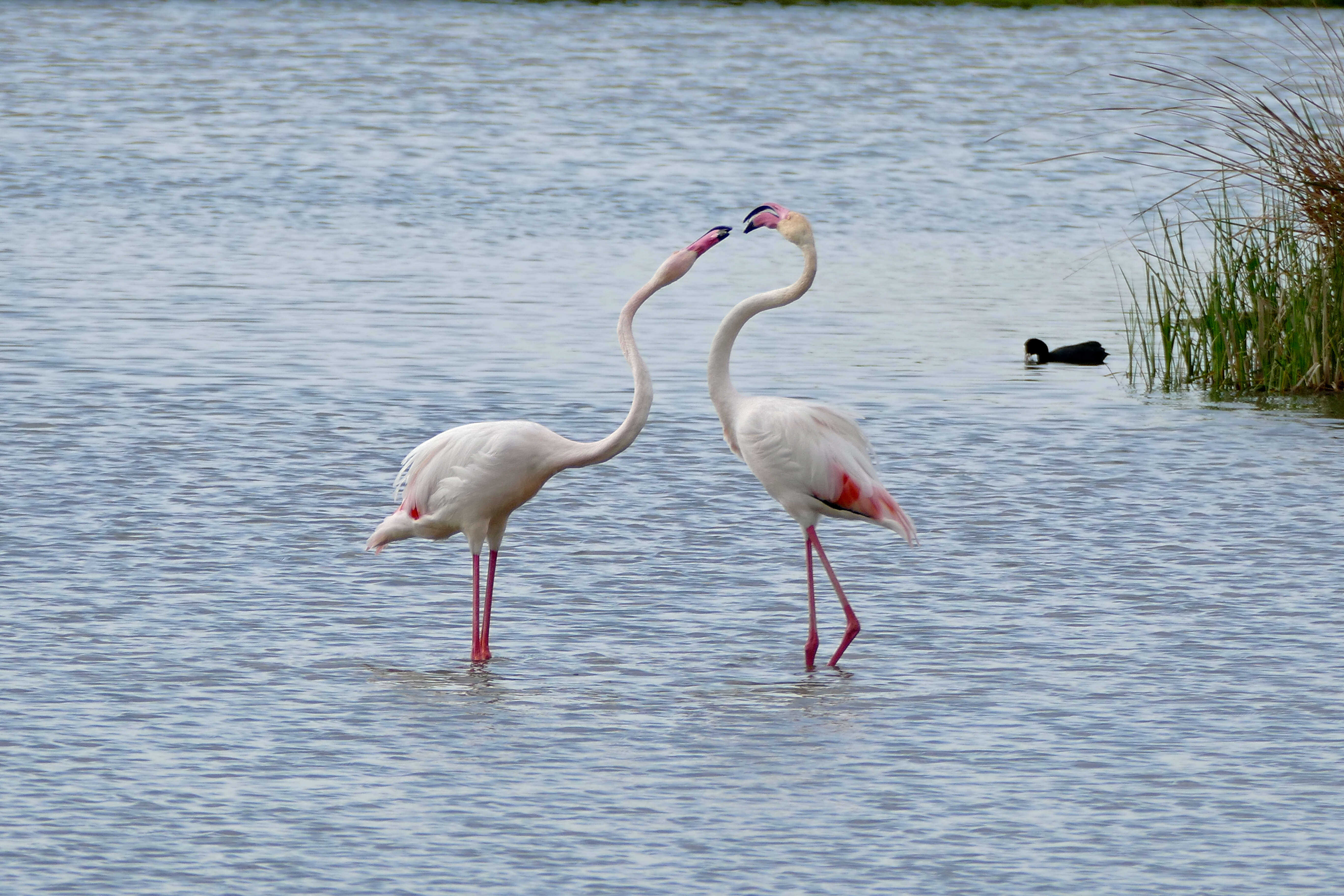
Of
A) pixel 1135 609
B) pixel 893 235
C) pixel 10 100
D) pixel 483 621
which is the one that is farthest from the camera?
pixel 10 100

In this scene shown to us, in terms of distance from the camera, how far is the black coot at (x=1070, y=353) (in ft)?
49.1

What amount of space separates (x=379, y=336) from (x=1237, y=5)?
37188mm

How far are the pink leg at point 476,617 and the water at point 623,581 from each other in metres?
0.13

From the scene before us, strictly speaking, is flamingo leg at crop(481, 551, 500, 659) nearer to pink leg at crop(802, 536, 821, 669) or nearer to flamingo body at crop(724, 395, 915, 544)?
flamingo body at crop(724, 395, 915, 544)

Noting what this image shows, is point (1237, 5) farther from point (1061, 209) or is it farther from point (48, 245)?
point (48, 245)

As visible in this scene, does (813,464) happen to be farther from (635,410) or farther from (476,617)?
(476,617)

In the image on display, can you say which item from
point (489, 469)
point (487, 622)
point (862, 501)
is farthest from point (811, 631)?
point (489, 469)

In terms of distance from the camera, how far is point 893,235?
21.6 metres

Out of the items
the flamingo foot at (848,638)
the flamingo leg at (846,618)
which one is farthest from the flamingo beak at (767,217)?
the flamingo foot at (848,638)

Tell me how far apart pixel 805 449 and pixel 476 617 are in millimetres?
1325

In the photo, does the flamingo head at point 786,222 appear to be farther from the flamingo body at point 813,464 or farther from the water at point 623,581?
the water at point 623,581

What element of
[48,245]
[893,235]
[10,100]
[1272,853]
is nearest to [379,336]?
[48,245]

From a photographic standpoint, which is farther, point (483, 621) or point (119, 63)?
point (119, 63)

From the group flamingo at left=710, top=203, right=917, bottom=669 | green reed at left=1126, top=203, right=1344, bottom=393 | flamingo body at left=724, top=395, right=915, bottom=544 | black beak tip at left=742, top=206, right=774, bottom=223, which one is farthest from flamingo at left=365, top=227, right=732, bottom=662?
green reed at left=1126, top=203, right=1344, bottom=393
